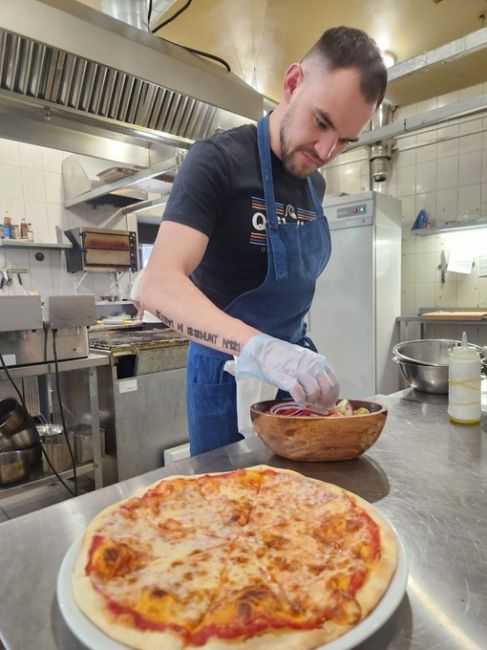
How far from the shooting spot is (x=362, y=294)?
3.78 meters

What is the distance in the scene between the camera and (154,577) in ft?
1.68

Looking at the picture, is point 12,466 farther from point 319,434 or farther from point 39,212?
point 39,212

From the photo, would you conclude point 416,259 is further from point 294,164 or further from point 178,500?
point 178,500

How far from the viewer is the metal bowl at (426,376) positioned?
138 centimetres

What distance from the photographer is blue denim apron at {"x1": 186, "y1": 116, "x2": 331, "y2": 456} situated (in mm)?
1161

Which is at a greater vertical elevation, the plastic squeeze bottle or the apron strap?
the apron strap

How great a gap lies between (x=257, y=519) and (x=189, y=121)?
7.65ft

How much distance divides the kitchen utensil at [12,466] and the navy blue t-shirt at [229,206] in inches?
61.7

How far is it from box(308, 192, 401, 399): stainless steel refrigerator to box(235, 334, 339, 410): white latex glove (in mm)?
3027

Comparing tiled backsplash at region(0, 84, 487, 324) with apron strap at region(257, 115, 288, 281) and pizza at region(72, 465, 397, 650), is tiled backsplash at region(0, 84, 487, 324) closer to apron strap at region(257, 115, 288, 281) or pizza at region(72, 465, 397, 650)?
apron strap at region(257, 115, 288, 281)

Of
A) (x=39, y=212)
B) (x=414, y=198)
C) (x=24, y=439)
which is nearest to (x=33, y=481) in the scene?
(x=24, y=439)

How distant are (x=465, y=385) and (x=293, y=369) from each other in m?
0.54

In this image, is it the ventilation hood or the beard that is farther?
the ventilation hood

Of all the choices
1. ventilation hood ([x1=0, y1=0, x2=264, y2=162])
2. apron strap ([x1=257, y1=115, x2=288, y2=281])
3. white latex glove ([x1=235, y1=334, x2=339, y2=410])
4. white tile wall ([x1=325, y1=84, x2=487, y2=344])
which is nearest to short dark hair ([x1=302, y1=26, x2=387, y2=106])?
apron strap ([x1=257, y1=115, x2=288, y2=281])
